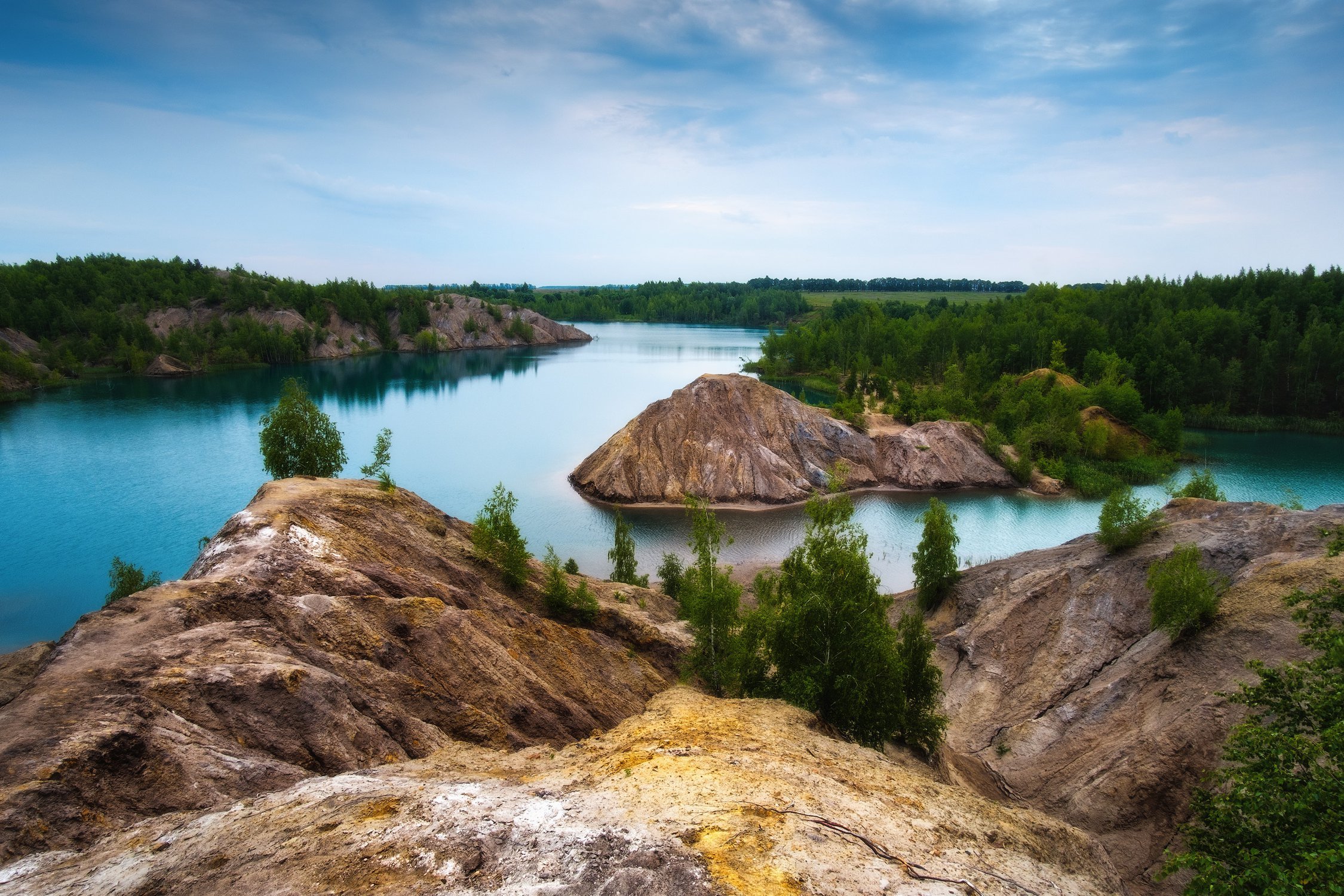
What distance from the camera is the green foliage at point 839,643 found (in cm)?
1894

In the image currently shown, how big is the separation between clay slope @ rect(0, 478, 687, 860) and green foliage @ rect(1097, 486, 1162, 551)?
59.4 ft

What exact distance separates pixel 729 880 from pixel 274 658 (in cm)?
1118

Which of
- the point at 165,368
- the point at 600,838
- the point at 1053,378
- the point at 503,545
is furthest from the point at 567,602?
the point at 165,368

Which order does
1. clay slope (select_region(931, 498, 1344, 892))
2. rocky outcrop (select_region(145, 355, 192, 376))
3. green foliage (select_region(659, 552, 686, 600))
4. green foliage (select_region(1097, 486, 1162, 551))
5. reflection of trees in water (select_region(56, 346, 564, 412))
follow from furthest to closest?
rocky outcrop (select_region(145, 355, 192, 376)) → reflection of trees in water (select_region(56, 346, 564, 412)) → green foliage (select_region(659, 552, 686, 600)) → green foliage (select_region(1097, 486, 1162, 551)) → clay slope (select_region(931, 498, 1344, 892))

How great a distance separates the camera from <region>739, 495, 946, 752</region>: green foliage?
1894 centimetres

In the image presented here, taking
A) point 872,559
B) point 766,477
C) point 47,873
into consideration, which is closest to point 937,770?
point 47,873

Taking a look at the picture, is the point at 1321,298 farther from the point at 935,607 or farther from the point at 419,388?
the point at 419,388

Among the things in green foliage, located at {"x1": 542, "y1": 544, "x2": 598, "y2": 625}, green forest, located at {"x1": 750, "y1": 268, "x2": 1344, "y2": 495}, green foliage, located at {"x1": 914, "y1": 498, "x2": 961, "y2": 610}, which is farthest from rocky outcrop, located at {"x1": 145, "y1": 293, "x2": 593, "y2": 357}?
green foliage, located at {"x1": 914, "y1": 498, "x2": 961, "y2": 610}

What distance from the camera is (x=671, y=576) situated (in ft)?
115

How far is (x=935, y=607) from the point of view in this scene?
1324 inches

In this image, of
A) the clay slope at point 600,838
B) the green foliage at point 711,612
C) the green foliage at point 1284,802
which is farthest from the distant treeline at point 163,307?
the green foliage at point 1284,802

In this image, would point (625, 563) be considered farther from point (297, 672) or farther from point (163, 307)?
point (163, 307)

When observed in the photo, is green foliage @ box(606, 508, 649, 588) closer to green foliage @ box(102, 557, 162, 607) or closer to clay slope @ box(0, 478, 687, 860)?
clay slope @ box(0, 478, 687, 860)

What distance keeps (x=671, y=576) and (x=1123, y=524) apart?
20136mm
